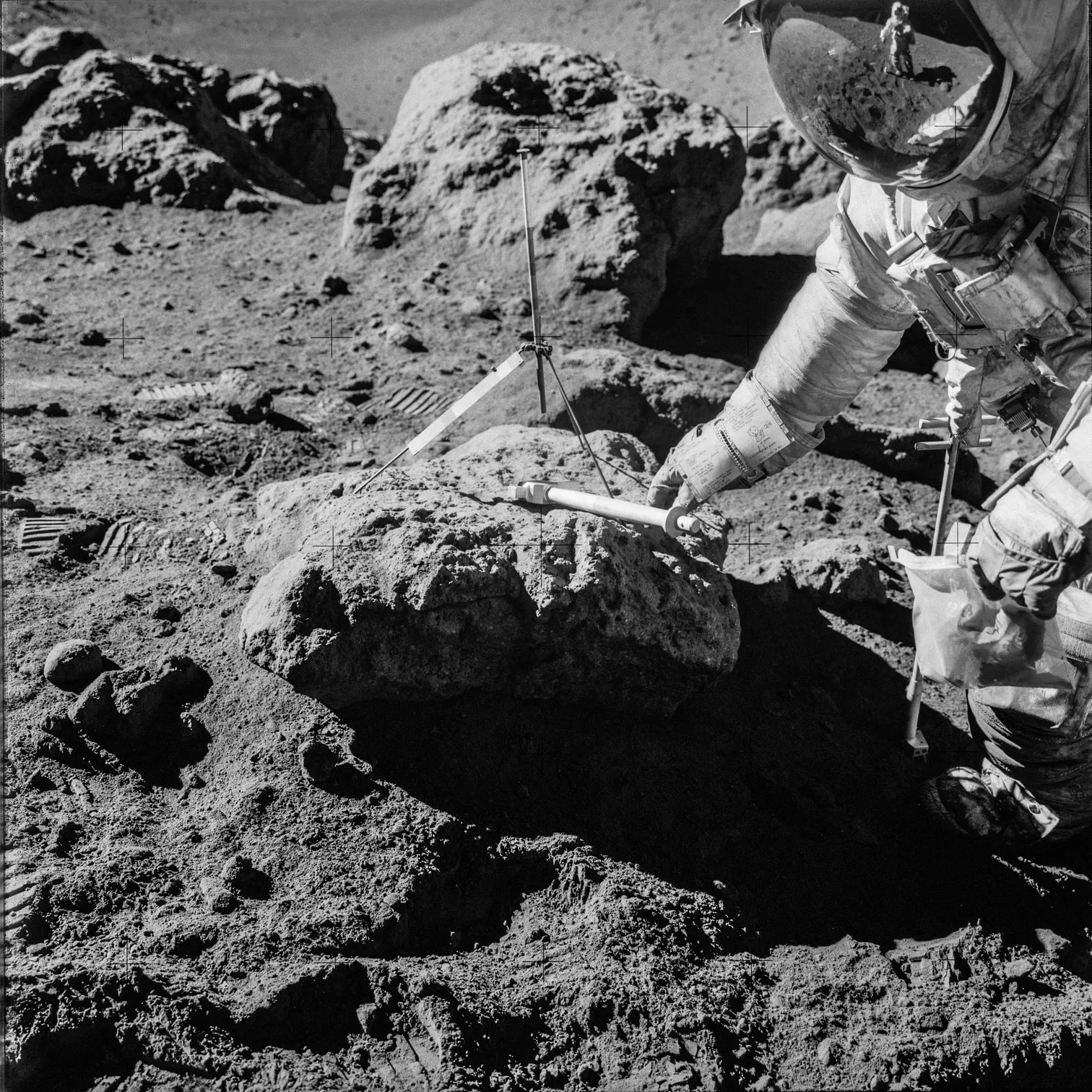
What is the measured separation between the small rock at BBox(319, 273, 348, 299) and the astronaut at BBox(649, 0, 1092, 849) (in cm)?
261

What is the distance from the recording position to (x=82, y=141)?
600 cm

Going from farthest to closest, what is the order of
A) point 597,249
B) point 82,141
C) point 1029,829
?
1. point 82,141
2. point 597,249
3. point 1029,829

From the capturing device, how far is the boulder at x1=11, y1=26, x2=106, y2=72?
6.79 meters

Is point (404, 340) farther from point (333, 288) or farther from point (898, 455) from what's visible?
point (898, 455)

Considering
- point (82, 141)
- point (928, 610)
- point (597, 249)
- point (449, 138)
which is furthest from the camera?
point (82, 141)

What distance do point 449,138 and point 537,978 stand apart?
13.9ft

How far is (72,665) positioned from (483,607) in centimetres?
98

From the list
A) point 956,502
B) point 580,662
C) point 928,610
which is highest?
point 928,610

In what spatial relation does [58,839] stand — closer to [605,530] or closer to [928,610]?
[605,530]

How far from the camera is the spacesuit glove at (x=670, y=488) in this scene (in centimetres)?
282

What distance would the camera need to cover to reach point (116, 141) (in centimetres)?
599

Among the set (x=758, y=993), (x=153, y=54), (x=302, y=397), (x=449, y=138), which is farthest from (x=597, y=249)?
(x=153, y=54)

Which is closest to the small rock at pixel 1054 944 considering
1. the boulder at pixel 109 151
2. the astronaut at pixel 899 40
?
the astronaut at pixel 899 40

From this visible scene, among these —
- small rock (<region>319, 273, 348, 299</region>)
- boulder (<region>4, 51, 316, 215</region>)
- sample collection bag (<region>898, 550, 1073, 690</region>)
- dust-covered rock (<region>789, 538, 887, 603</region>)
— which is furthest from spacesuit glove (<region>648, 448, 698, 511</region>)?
boulder (<region>4, 51, 316, 215</region>)
